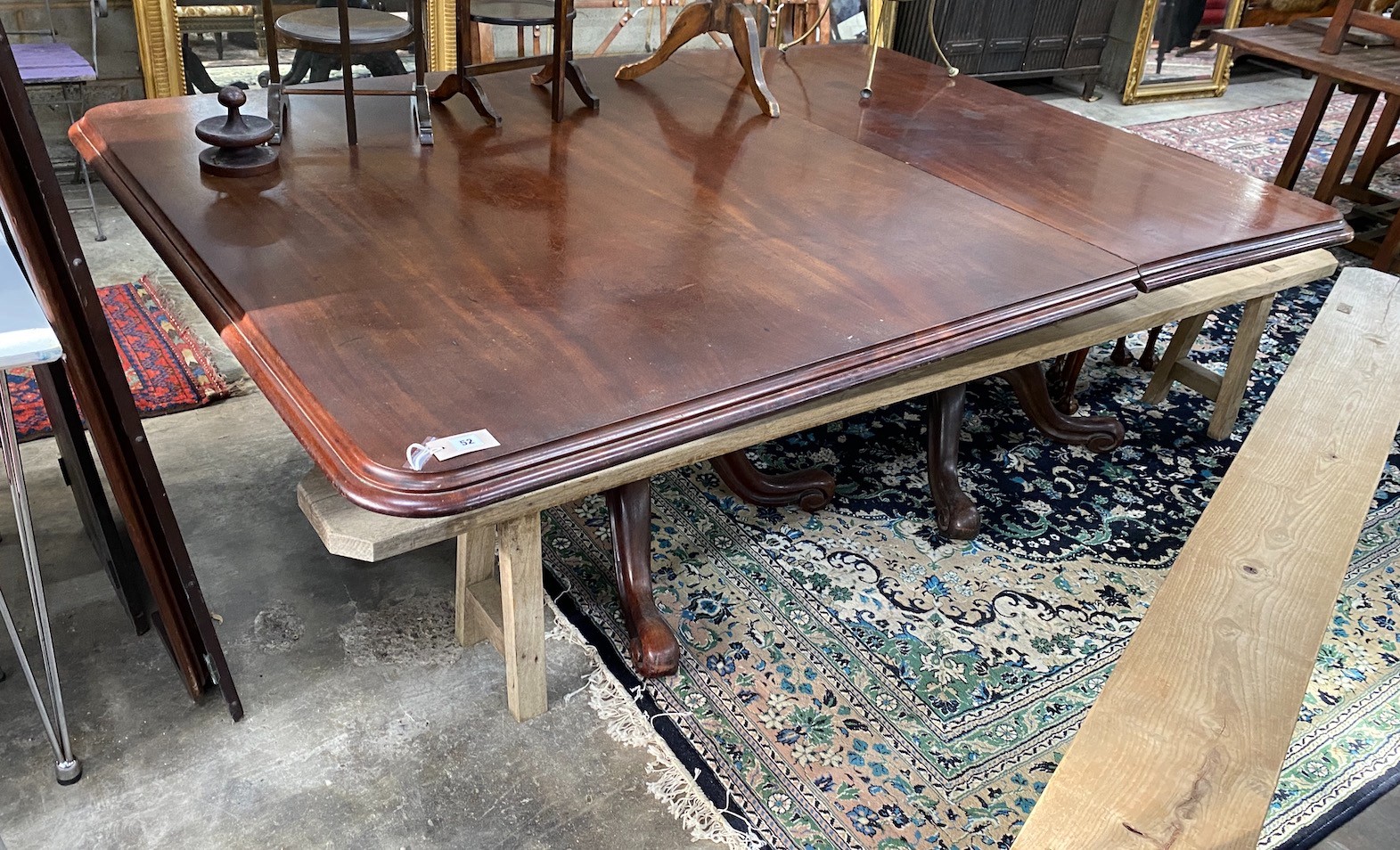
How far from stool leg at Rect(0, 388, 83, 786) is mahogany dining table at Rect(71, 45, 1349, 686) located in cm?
35

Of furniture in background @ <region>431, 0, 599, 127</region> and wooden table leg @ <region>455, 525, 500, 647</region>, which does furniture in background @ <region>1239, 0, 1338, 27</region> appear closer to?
furniture in background @ <region>431, 0, 599, 127</region>

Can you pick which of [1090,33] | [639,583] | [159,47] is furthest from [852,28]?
[639,583]

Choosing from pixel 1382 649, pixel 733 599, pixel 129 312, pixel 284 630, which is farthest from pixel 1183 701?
pixel 129 312

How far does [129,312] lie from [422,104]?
3.93 feet

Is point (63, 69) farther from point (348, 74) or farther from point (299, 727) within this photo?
point (299, 727)

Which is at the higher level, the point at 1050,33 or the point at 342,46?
the point at 342,46

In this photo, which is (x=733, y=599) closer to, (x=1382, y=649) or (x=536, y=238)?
(x=536, y=238)

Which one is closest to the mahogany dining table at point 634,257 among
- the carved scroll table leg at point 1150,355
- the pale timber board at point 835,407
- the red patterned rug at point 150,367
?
the pale timber board at point 835,407

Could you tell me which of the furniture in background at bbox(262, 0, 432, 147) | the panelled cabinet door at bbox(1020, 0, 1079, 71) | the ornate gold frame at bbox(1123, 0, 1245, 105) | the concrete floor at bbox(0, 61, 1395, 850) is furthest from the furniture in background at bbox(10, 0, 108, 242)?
the ornate gold frame at bbox(1123, 0, 1245, 105)

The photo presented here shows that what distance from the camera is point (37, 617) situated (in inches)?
64.2

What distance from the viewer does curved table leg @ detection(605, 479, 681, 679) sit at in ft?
6.51

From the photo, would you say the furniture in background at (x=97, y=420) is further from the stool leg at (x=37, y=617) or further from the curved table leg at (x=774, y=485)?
the curved table leg at (x=774, y=485)

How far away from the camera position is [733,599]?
7.26ft

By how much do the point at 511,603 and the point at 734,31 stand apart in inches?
72.3
